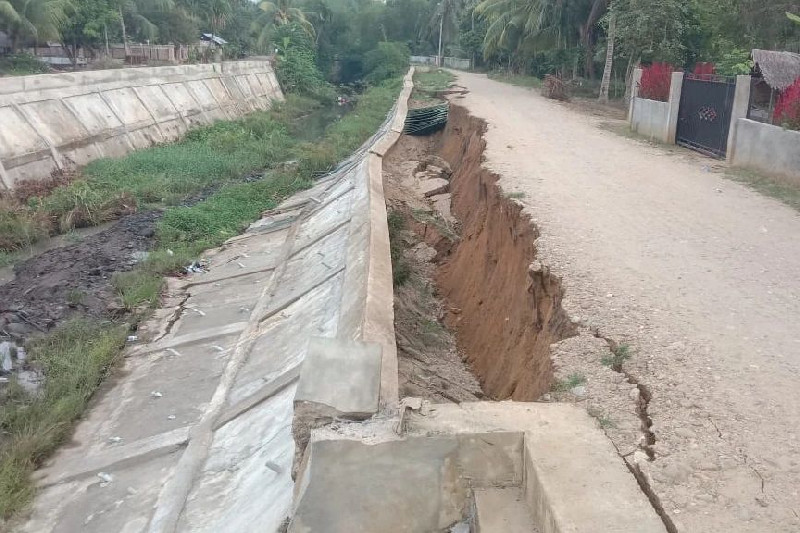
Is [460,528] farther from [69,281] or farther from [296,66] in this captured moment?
[296,66]

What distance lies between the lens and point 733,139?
12.4 m

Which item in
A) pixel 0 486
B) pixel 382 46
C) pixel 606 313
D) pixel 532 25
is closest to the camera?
pixel 606 313

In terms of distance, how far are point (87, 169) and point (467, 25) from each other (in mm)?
43623

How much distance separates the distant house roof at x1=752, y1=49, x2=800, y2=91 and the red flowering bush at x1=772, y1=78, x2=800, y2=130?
244 centimetres

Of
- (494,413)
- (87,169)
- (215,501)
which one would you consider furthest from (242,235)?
(494,413)

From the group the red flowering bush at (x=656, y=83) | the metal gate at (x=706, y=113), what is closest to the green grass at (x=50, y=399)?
the metal gate at (x=706, y=113)

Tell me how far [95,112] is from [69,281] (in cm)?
950

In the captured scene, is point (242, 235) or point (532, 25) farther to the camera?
point (532, 25)

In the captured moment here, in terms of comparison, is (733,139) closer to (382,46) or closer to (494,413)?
(494,413)

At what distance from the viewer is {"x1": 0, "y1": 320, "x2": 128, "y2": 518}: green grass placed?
20.4ft

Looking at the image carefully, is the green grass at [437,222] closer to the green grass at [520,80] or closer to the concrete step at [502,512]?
the concrete step at [502,512]

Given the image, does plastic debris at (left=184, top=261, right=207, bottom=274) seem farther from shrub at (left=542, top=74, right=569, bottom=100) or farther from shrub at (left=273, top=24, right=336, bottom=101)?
shrub at (left=273, top=24, right=336, bottom=101)

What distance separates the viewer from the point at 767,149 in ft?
36.9

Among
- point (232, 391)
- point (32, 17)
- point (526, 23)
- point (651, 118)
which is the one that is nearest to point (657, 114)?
point (651, 118)
